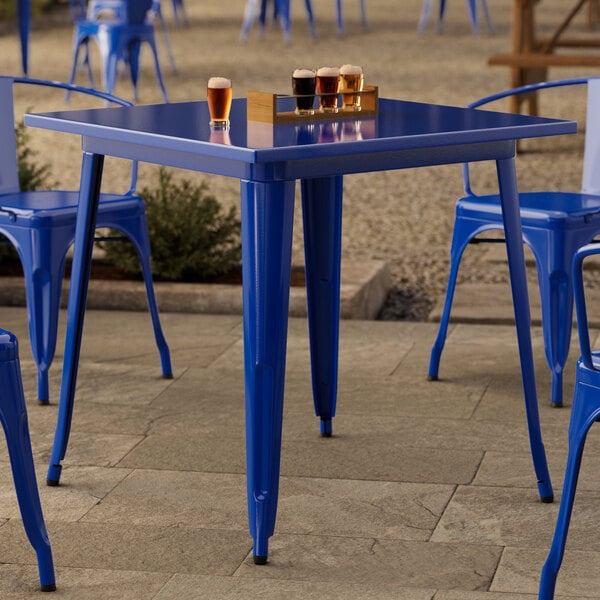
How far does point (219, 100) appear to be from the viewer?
104 inches

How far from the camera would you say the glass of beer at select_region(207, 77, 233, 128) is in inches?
103

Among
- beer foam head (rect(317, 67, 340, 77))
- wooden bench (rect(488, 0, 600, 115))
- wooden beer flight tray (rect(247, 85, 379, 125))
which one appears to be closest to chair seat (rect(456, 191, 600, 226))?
wooden beer flight tray (rect(247, 85, 379, 125))

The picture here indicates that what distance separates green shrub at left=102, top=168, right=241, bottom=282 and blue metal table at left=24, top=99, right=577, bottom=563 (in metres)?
1.44

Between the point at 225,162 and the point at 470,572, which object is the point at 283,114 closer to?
the point at 225,162

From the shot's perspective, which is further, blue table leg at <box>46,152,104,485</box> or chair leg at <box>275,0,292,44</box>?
chair leg at <box>275,0,292,44</box>

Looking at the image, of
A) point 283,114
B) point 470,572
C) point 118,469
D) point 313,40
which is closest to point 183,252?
point 118,469

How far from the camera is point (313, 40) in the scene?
473 inches

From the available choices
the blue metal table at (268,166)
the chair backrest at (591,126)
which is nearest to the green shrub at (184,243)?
the chair backrest at (591,126)

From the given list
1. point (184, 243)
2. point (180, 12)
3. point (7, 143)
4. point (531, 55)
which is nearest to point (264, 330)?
point (7, 143)

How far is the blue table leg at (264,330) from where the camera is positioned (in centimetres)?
243

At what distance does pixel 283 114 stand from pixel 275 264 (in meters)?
0.37

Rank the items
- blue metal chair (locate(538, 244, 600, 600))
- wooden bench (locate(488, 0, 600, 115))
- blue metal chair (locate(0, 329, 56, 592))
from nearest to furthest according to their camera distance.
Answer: blue metal chair (locate(538, 244, 600, 600)) → blue metal chair (locate(0, 329, 56, 592)) → wooden bench (locate(488, 0, 600, 115))

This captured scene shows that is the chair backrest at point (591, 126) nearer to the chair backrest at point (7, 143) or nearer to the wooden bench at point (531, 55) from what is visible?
the chair backrest at point (7, 143)

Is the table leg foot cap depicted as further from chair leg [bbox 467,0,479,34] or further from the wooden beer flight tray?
chair leg [bbox 467,0,479,34]
